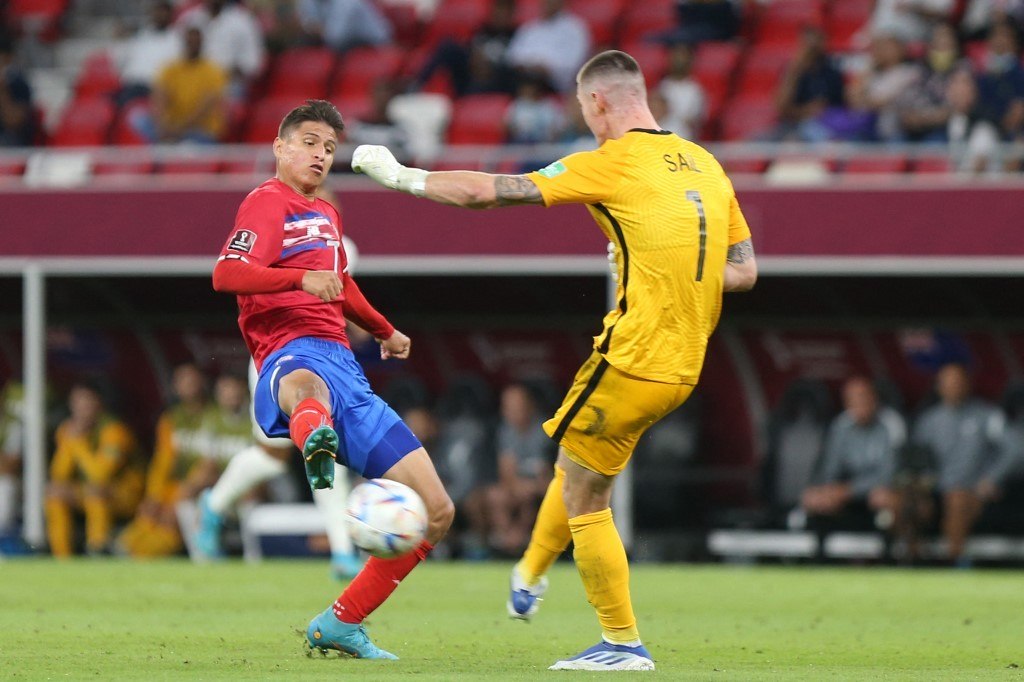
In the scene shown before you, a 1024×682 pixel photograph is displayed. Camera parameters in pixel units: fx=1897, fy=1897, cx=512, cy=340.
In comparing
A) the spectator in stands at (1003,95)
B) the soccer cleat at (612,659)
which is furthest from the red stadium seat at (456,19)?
the soccer cleat at (612,659)

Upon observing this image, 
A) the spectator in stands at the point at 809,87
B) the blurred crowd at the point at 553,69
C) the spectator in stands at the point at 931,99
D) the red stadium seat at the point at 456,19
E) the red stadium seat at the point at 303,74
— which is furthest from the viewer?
the red stadium seat at the point at 456,19

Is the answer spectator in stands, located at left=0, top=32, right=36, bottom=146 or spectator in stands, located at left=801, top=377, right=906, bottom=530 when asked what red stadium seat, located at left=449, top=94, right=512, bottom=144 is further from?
spectator in stands, located at left=0, top=32, right=36, bottom=146

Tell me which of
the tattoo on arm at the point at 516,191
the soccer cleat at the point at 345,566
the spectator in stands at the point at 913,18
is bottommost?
the soccer cleat at the point at 345,566

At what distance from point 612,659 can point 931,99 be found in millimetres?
8708

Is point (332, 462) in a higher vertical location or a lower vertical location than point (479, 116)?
lower

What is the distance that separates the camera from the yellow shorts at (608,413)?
6.81 meters

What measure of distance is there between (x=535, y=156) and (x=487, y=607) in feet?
17.0

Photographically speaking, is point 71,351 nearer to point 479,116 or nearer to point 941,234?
point 479,116

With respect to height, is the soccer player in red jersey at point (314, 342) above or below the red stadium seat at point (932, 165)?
below

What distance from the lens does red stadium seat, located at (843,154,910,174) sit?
1431 centimetres

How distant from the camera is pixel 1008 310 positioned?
49.1 ft

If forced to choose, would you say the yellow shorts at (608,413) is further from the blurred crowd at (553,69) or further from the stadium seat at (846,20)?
the stadium seat at (846,20)

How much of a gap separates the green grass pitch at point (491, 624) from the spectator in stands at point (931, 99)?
3339 millimetres

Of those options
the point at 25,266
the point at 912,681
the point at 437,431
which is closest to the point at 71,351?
the point at 25,266
